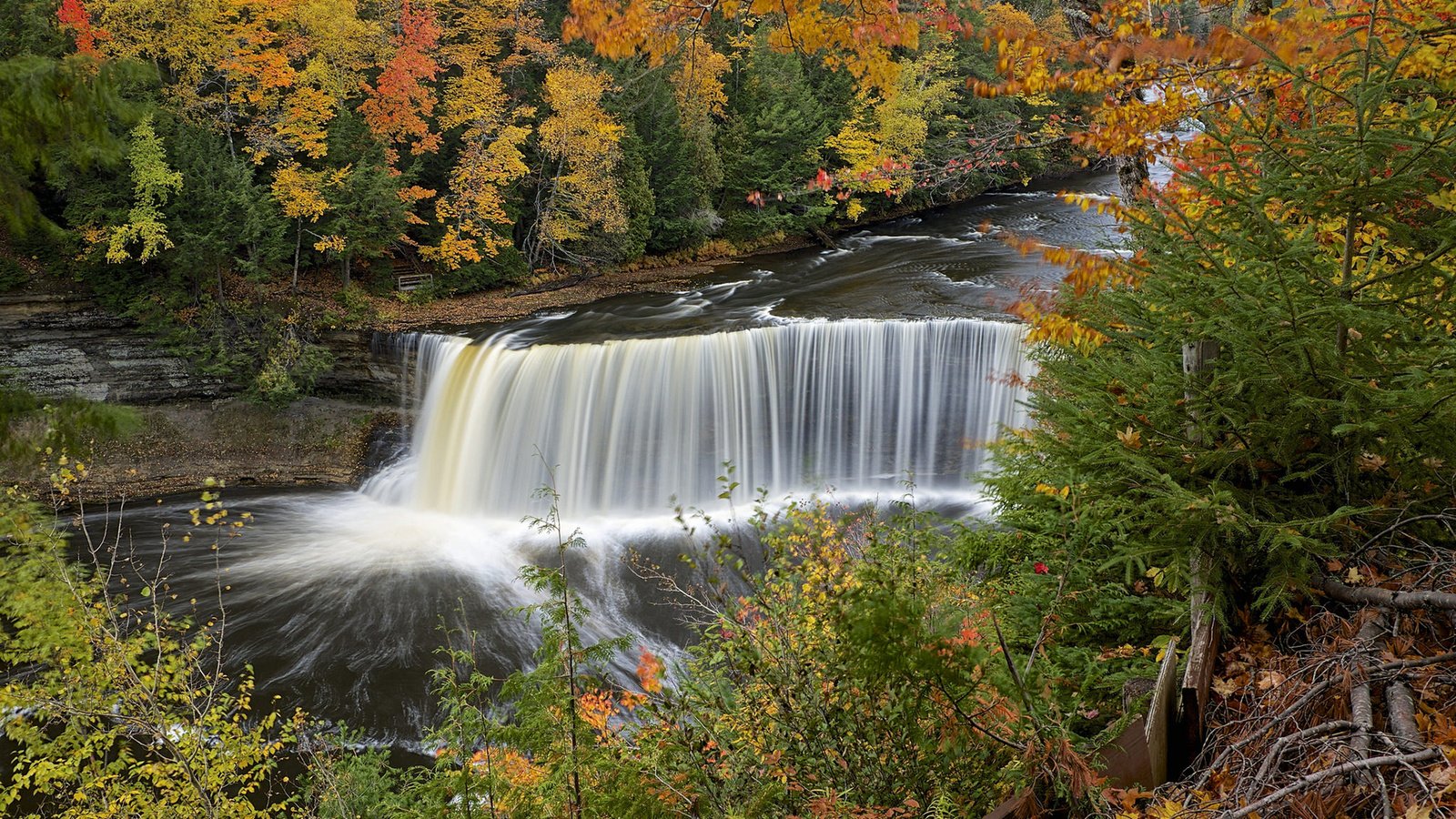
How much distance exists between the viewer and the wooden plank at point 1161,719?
244 centimetres

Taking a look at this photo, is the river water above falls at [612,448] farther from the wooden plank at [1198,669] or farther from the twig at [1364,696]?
the twig at [1364,696]

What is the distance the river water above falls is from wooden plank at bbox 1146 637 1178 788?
338 inches

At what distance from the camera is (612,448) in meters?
13.9

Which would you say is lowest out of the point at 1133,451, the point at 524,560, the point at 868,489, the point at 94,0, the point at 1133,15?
the point at 524,560


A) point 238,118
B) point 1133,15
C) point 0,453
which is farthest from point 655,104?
point 0,453

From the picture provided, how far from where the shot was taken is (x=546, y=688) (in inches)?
144

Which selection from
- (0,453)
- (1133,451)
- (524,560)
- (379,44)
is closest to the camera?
(1133,451)

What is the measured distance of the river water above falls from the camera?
11.8m

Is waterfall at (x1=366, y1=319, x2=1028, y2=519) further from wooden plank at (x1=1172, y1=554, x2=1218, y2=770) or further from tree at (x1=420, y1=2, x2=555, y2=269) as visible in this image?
wooden plank at (x1=1172, y1=554, x2=1218, y2=770)

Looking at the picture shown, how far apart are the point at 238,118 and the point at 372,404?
6.57 m

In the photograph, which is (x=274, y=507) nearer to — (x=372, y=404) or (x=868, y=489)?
(x=372, y=404)

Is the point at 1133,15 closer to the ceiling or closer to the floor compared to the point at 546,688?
closer to the ceiling

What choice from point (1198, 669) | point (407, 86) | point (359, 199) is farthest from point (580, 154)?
point (1198, 669)

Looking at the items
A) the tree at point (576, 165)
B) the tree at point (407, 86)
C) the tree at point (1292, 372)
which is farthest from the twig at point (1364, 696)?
the tree at point (407, 86)
